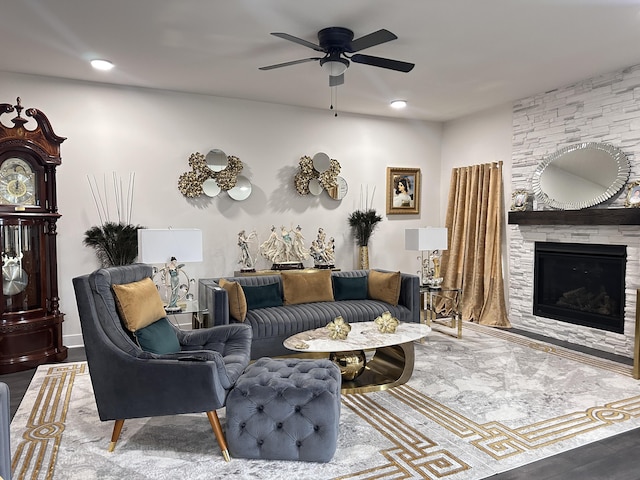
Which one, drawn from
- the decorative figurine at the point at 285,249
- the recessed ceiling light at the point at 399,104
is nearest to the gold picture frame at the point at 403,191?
the recessed ceiling light at the point at 399,104

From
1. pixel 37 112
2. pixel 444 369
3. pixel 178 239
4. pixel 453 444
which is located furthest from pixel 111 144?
pixel 453 444

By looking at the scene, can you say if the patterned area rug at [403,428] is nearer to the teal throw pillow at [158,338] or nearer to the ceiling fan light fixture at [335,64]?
the teal throw pillow at [158,338]

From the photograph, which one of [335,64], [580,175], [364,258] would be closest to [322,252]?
[364,258]

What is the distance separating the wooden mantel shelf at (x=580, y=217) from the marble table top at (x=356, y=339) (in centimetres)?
213

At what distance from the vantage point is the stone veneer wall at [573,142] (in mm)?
4352

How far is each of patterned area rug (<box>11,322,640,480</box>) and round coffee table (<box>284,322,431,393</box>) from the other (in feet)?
0.43

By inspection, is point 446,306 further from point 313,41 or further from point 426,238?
point 313,41

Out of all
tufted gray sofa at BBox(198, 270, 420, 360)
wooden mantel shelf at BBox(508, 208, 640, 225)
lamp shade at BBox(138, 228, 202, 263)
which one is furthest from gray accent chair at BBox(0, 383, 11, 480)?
wooden mantel shelf at BBox(508, 208, 640, 225)

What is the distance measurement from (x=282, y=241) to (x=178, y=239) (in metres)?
1.90

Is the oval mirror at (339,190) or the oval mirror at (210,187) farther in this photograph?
the oval mirror at (339,190)

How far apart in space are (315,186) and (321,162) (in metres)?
0.32

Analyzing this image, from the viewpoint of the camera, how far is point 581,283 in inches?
194

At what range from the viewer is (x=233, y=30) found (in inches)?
139

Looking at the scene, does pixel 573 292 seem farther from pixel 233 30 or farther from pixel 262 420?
pixel 233 30
